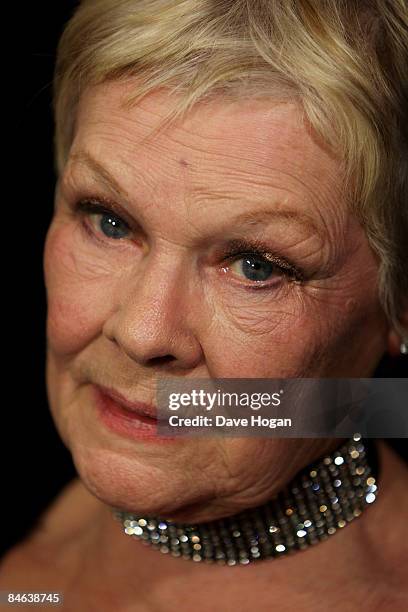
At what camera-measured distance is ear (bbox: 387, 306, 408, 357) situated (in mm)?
1415

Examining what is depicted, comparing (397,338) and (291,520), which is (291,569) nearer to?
(291,520)

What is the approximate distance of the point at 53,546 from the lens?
1725mm

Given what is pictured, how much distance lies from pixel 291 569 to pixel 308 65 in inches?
27.7

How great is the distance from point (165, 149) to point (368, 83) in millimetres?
258

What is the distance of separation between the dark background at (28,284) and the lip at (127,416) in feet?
1.81

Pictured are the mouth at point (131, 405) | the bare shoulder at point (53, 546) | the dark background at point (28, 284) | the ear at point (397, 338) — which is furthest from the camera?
the dark background at point (28, 284)

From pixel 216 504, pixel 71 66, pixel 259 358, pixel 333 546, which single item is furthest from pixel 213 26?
pixel 333 546

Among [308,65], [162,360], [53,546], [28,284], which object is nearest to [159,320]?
[162,360]

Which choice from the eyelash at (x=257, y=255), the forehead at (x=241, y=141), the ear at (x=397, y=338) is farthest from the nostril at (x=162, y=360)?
the ear at (x=397, y=338)

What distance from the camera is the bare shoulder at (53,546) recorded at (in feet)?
5.43

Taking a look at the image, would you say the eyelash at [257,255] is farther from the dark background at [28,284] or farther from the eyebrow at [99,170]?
the dark background at [28,284]

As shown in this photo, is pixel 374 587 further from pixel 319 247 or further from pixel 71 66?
pixel 71 66

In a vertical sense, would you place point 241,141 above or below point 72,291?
above

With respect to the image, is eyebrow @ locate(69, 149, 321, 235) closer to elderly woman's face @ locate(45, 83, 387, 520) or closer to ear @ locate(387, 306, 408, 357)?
elderly woman's face @ locate(45, 83, 387, 520)
